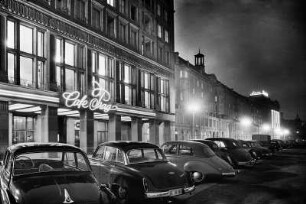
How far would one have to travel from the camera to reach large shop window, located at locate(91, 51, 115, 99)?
24.9 meters

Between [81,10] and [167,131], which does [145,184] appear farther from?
Answer: [167,131]

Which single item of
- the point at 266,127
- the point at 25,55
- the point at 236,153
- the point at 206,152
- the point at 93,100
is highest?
the point at 25,55

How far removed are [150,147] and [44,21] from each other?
1409 cm

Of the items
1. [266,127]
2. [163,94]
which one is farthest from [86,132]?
[266,127]

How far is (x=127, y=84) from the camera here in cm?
2906

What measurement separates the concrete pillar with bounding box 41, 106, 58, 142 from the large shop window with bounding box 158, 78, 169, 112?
55.8 feet

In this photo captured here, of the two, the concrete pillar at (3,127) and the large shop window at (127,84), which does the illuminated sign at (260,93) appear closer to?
the large shop window at (127,84)

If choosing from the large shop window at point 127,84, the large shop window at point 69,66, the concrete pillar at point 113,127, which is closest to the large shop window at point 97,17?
the large shop window at point 69,66

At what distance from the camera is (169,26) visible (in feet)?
131

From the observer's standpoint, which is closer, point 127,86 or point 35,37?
point 35,37

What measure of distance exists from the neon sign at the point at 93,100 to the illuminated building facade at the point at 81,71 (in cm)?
8

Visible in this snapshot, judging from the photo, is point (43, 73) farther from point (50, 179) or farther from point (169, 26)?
point (169, 26)

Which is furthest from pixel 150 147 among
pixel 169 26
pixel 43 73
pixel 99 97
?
pixel 169 26

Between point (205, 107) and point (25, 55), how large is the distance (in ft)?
137
